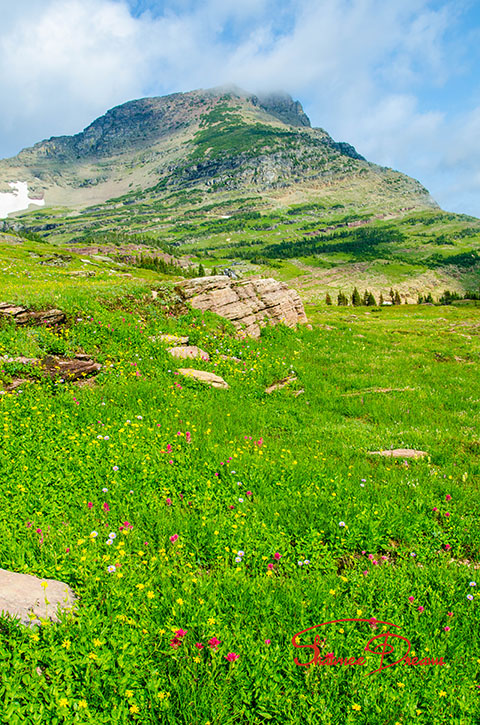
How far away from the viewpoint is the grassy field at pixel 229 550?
3361mm

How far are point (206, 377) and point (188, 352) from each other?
2184 millimetres

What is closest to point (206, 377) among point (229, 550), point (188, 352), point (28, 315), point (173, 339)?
point (188, 352)

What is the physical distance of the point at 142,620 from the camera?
396 cm

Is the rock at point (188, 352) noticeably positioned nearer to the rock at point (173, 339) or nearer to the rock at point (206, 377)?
the rock at point (173, 339)

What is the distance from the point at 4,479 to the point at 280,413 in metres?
7.46

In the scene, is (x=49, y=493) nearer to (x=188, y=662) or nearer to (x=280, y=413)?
(x=188, y=662)

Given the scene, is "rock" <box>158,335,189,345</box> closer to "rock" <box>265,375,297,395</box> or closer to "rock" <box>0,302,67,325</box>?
"rock" <box>0,302,67,325</box>

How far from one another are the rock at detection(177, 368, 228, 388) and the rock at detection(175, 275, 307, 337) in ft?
21.7

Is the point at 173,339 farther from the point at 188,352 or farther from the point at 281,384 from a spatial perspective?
the point at 281,384

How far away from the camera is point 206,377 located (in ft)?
41.2

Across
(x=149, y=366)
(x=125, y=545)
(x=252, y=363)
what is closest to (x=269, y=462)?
(x=125, y=545)

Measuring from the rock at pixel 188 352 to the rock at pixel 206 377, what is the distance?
3.89ft

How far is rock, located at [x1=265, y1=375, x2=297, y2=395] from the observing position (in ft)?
42.8

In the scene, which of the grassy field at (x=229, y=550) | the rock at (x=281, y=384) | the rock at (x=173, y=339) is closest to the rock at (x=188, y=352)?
the rock at (x=173, y=339)
